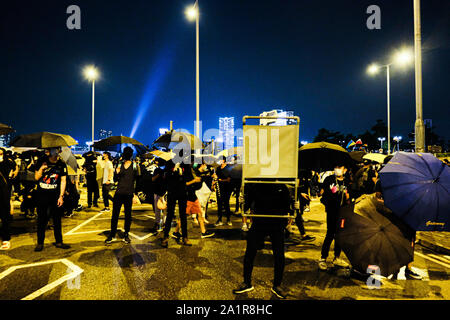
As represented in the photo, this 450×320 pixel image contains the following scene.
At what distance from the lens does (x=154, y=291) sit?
370 centimetres

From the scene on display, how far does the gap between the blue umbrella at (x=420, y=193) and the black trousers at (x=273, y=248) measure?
1.50 meters

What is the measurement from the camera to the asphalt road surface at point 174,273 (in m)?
3.65

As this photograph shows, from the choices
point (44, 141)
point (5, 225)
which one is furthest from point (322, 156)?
point (5, 225)

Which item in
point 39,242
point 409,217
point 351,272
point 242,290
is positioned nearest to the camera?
point 409,217

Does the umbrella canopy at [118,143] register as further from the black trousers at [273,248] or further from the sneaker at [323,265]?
the sneaker at [323,265]

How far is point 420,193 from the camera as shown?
3203 millimetres

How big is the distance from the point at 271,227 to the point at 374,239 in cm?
133

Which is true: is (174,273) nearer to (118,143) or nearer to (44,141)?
(44,141)

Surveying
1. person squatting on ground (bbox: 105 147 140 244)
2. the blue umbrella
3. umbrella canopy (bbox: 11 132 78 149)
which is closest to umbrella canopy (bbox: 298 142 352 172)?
the blue umbrella

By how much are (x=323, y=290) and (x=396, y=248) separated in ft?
4.00

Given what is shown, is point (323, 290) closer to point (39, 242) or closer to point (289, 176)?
point (289, 176)

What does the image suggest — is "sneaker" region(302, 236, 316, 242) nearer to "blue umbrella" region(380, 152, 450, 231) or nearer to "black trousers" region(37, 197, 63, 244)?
"blue umbrella" region(380, 152, 450, 231)

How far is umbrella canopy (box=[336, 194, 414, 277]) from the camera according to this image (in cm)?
327
